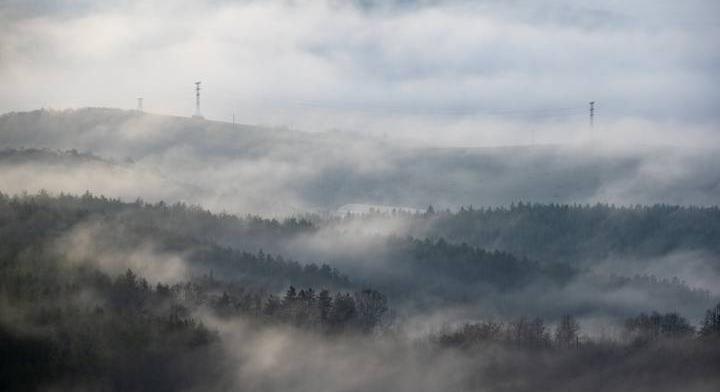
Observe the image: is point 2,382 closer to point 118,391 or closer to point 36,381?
point 36,381

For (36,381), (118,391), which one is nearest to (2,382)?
(36,381)

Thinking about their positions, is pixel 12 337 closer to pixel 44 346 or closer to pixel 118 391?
pixel 44 346

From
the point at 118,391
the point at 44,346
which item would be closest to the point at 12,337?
the point at 44,346
